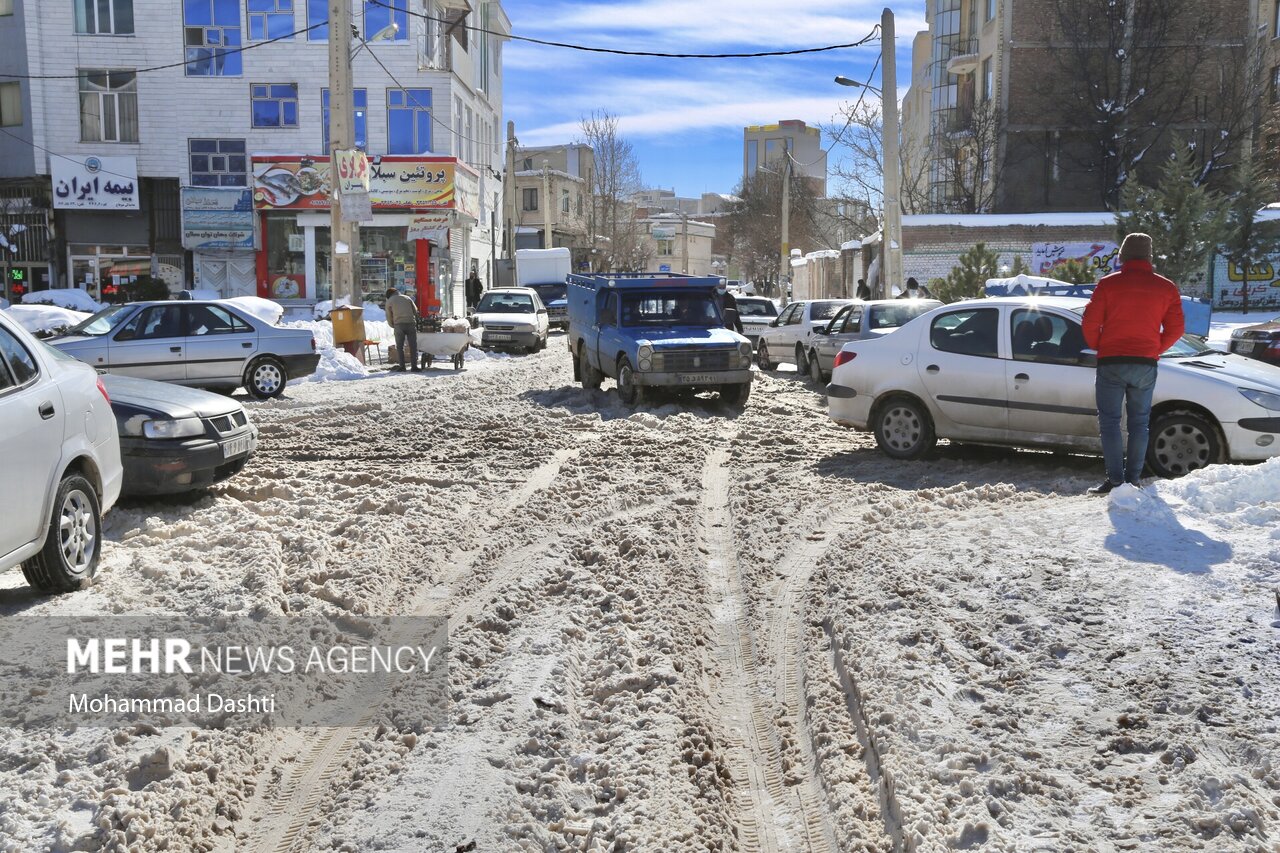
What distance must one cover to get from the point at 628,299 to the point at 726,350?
87.0 inches

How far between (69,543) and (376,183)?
3561cm

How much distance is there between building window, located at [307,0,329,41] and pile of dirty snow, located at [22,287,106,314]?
12144 mm

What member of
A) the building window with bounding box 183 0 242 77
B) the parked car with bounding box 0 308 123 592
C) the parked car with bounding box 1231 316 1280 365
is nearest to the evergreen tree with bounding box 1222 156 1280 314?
the parked car with bounding box 1231 316 1280 365

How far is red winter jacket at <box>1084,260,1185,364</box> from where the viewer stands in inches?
332

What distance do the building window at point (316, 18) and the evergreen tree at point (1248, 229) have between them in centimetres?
2956

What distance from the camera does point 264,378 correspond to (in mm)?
17875

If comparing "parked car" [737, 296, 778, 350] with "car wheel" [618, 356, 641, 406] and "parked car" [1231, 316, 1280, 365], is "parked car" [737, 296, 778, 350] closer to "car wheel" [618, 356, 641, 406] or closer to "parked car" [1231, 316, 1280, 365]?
"parked car" [1231, 316, 1280, 365]

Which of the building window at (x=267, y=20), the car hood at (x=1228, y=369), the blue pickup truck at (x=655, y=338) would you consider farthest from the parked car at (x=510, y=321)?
the car hood at (x=1228, y=369)

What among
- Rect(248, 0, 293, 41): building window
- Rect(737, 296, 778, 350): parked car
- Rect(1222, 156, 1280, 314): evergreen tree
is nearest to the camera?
Rect(737, 296, 778, 350): parked car

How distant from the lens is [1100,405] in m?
8.72

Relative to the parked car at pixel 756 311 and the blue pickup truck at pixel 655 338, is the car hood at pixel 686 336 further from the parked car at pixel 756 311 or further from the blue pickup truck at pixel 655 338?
the parked car at pixel 756 311

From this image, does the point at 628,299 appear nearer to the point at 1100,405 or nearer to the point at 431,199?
the point at 1100,405

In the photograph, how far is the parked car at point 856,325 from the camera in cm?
1933

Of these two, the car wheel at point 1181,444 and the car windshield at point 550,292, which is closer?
the car wheel at point 1181,444
